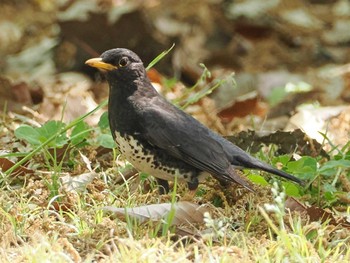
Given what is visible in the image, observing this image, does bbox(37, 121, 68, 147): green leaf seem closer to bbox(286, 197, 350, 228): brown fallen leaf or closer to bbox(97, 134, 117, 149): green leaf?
bbox(97, 134, 117, 149): green leaf

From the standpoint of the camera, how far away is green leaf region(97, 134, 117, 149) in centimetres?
579

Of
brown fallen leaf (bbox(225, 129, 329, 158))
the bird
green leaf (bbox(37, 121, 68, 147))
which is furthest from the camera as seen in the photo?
brown fallen leaf (bbox(225, 129, 329, 158))

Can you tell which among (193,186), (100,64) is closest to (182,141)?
(193,186)

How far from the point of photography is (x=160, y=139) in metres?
5.10

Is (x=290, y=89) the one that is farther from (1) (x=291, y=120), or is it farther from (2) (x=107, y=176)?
(2) (x=107, y=176)

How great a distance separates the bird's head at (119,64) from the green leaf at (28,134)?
0.60m

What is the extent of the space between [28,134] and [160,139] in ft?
3.03

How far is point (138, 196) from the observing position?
520 centimetres

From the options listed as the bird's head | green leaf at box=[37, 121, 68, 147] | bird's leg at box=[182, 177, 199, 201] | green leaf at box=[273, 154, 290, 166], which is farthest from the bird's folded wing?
green leaf at box=[37, 121, 68, 147]

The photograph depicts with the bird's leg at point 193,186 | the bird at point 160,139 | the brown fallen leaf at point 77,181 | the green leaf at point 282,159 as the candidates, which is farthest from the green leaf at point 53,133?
the green leaf at point 282,159

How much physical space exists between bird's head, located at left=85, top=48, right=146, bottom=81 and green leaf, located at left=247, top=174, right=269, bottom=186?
84 centimetres

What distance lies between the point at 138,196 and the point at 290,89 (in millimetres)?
3385

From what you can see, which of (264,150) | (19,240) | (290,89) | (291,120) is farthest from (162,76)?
(19,240)

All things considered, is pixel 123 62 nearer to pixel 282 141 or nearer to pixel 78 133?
pixel 78 133
